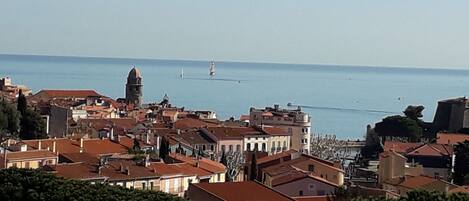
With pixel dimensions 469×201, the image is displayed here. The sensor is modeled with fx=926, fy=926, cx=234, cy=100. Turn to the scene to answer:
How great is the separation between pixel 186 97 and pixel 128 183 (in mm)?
77297

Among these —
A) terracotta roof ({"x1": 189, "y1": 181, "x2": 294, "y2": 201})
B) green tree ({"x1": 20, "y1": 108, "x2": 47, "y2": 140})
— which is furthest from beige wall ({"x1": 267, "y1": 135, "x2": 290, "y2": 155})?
terracotta roof ({"x1": 189, "y1": 181, "x2": 294, "y2": 201})

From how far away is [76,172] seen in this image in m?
20.7

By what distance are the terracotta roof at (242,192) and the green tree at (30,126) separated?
48.2 ft

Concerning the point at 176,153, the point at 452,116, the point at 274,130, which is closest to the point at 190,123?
the point at 274,130

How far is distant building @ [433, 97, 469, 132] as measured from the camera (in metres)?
50.2

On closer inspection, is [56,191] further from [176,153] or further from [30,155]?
[176,153]

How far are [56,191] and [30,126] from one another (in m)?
18.2

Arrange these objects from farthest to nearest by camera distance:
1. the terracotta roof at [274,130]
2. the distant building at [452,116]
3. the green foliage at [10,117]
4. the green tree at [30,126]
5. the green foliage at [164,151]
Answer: the distant building at [452,116]
the terracotta roof at [274,130]
the green tree at [30,126]
the green foliage at [10,117]
the green foliage at [164,151]

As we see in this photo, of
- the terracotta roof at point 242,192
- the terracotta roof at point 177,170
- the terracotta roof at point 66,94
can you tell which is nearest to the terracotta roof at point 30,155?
the terracotta roof at point 177,170

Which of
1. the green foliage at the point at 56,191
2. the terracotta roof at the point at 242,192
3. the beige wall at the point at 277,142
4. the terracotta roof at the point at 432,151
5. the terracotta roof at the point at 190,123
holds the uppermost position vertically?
the green foliage at the point at 56,191

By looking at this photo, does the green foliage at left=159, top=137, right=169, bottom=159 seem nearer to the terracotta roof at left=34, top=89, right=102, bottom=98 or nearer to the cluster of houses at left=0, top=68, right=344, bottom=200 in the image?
the cluster of houses at left=0, top=68, right=344, bottom=200

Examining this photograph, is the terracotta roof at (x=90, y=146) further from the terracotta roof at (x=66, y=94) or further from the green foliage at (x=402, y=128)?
the terracotta roof at (x=66, y=94)

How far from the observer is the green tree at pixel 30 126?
1241 inches

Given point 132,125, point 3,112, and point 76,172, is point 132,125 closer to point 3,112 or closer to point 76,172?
point 3,112
